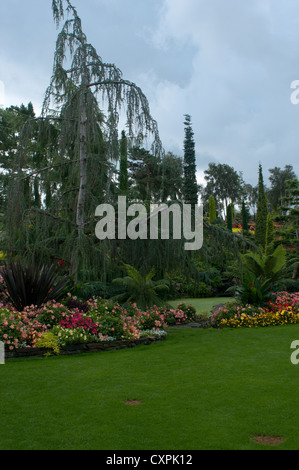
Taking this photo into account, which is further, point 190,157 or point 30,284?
point 190,157

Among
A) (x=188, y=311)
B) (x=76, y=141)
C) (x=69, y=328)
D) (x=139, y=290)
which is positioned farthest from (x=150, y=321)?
(x=76, y=141)

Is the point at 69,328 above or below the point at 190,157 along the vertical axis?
below

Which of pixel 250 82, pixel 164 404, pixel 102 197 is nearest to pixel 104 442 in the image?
pixel 164 404

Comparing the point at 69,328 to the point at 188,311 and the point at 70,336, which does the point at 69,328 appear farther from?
the point at 188,311

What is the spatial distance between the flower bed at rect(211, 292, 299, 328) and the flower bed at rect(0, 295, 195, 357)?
2528 mm

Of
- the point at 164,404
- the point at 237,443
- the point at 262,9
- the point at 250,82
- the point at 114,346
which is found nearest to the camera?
the point at 237,443

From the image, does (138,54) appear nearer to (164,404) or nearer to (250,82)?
(250,82)

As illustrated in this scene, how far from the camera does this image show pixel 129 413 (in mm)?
3506

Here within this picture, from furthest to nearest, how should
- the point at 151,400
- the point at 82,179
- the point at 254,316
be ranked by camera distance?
the point at 254,316, the point at 82,179, the point at 151,400

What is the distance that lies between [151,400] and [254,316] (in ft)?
22.6

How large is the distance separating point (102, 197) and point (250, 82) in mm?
4497

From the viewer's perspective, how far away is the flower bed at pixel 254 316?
986 centimetres

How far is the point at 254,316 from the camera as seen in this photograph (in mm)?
10117

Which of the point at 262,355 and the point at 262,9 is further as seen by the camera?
the point at 262,9
